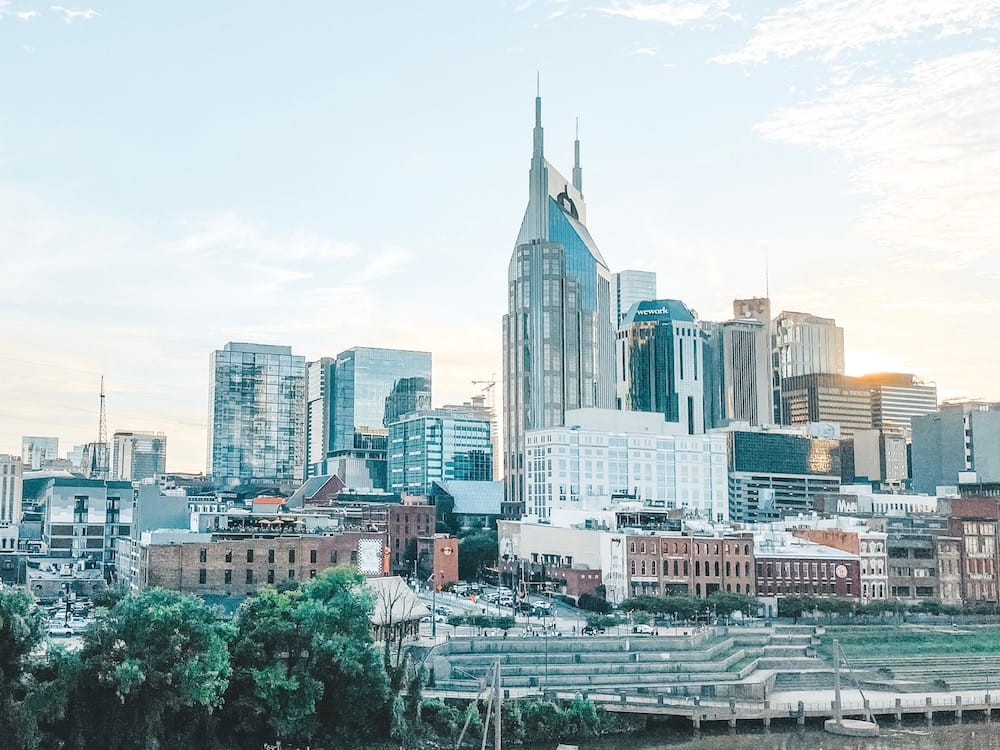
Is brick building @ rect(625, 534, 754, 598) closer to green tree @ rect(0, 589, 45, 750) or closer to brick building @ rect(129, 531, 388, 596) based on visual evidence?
brick building @ rect(129, 531, 388, 596)

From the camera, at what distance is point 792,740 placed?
83000 mm

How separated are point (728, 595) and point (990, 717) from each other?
34613 millimetres

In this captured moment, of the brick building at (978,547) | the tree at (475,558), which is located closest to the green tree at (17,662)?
the brick building at (978,547)

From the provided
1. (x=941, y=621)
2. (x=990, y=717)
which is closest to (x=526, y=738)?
(x=990, y=717)

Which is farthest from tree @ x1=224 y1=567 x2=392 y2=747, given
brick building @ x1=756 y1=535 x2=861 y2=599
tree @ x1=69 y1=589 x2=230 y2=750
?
brick building @ x1=756 y1=535 x2=861 y2=599

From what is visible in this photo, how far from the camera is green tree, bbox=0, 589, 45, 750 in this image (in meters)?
58.9

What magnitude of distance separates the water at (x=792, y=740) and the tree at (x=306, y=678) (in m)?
19.2

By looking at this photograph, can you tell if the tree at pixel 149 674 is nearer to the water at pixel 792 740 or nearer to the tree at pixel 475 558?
the water at pixel 792 740

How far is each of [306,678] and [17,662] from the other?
14.7 metres

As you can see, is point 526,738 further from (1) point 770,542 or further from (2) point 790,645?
(1) point 770,542

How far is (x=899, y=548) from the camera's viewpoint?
143625 mm

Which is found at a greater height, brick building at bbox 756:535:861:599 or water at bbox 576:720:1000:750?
brick building at bbox 756:535:861:599

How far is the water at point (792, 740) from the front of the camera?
80.8 meters

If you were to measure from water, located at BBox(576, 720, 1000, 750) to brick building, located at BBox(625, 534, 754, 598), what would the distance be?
151 ft
